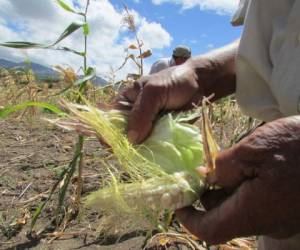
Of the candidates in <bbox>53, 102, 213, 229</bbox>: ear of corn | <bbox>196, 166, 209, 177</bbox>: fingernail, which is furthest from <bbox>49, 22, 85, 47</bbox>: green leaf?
<bbox>196, 166, 209, 177</bbox>: fingernail

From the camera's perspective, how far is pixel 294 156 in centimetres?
69

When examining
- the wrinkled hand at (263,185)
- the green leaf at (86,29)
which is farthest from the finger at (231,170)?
the green leaf at (86,29)

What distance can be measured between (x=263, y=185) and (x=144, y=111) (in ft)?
1.50

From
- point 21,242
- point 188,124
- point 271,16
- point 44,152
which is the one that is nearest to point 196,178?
point 188,124

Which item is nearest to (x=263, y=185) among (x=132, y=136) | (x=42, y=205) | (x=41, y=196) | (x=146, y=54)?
(x=132, y=136)

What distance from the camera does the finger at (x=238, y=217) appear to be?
707 millimetres

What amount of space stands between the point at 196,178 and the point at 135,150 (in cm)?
18

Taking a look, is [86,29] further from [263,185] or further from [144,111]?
[263,185]

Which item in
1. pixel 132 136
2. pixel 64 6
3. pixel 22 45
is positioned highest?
pixel 64 6

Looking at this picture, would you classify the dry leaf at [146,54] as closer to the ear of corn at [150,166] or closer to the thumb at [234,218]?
the ear of corn at [150,166]

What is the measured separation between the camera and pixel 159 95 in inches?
42.8

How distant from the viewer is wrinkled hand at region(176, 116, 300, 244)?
0.69 metres

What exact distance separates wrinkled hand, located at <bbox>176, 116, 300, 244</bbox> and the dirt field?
19.5 inches

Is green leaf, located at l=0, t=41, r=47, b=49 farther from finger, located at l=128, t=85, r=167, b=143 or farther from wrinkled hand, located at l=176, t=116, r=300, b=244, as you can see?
wrinkled hand, located at l=176, t=116, r=300, b=244
